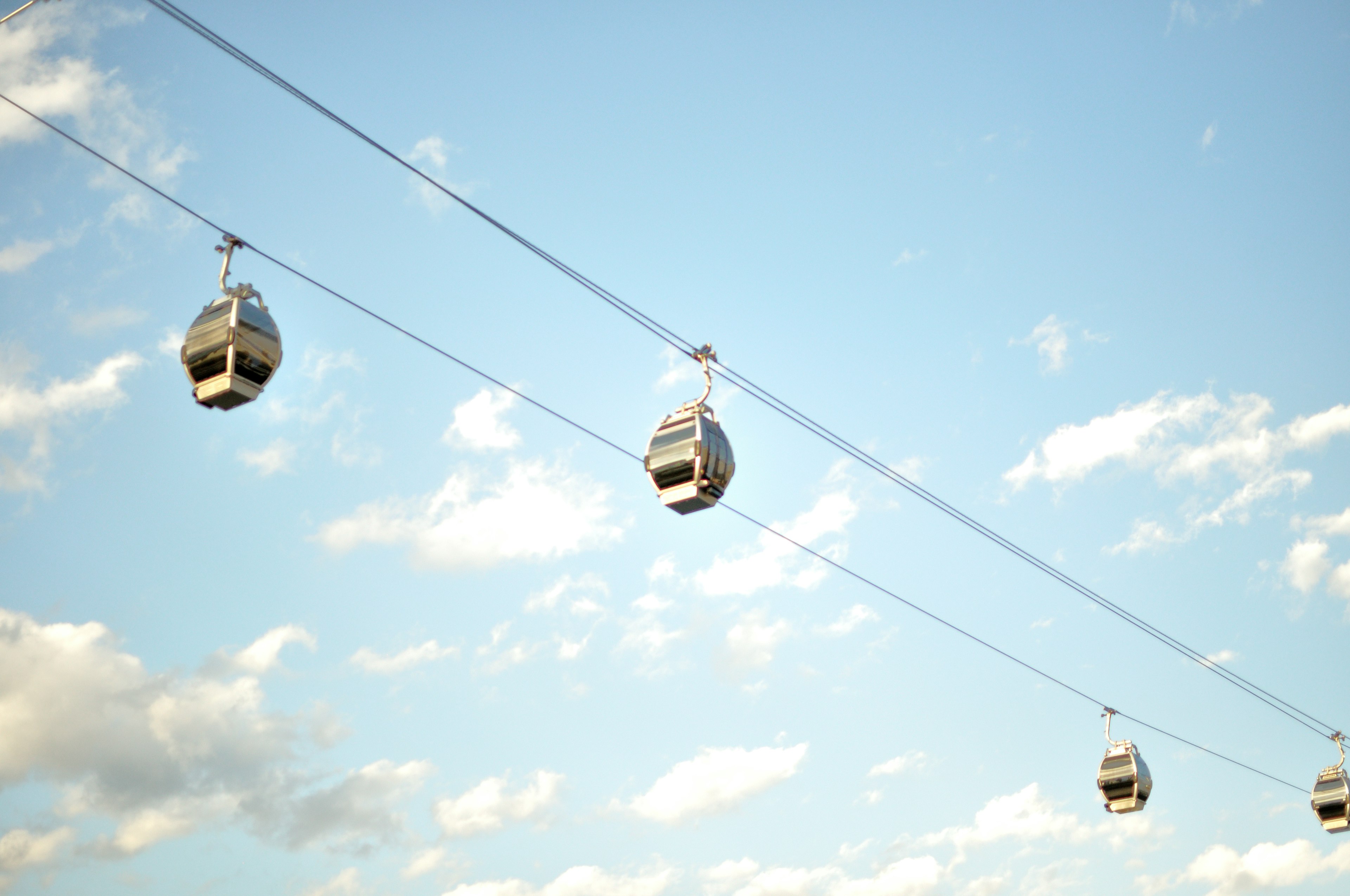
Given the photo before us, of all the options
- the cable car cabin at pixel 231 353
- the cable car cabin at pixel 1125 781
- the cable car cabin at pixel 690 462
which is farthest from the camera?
the cable car cabin at pixel 1125 781

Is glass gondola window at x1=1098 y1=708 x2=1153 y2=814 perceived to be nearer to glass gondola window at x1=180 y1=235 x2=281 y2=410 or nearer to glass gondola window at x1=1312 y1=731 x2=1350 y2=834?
glass gondola window at x1=1312 y1=731 x2=1350 y2=834

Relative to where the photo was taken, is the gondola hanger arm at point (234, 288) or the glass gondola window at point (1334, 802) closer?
the gondola hanger arm at point (234, 288)

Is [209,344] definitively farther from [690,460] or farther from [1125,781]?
[1125,781]

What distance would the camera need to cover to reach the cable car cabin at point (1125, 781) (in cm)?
2455

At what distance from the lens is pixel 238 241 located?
45.7 feet

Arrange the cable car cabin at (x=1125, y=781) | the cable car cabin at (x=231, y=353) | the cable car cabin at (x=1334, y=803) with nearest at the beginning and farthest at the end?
1. the cable car cabin at (x=231, y=353)
2. the cable car cabin at (x=1125, y=781)
3. the cable car cabin at (x=1334, y=803)

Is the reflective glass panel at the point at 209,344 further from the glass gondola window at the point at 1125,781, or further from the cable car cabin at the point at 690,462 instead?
the glass gondola window at the point at 1125,781

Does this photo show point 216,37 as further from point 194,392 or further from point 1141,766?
point 1141,766

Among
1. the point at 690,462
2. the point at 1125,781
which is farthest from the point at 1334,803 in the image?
the point at 690,462

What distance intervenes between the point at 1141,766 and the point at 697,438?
555 inches

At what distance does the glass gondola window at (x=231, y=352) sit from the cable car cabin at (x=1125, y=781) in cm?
1804

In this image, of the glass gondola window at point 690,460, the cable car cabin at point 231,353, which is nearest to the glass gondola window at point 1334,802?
the glass gondola window at point 690,460

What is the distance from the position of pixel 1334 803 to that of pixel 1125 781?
6170 millimetres

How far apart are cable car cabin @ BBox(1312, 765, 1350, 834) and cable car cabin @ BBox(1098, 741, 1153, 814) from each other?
5338mm
